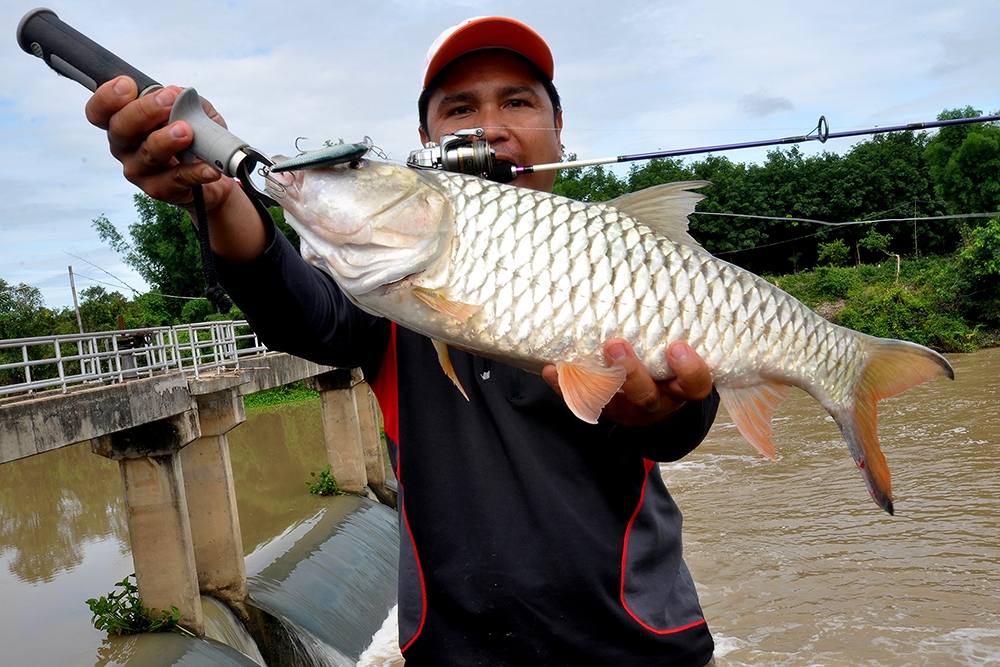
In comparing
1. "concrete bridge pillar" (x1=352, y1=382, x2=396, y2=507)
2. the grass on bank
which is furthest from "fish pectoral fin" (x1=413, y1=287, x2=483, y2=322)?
the grass on bank

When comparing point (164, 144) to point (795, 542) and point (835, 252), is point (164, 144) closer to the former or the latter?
point (795, 542)

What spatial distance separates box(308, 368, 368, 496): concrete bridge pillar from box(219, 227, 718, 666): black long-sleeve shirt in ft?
33.0

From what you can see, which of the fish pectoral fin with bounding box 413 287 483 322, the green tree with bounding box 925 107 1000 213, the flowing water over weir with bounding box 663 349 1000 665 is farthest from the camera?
the green tree with bounding box 925 107 1000 213

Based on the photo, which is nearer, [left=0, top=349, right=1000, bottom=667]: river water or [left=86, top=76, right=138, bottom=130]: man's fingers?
[left=86, top=76, right=138, bottom=130]: man's fingers

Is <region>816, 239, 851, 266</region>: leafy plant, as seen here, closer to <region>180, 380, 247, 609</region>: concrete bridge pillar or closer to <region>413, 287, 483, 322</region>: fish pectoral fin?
<region>180, 380, 247, 609</region>: concrete bridge pillar

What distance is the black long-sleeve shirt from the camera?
1.95 metres

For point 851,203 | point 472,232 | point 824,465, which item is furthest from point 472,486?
point 851,203

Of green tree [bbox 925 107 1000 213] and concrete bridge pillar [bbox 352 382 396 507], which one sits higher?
green tree [bbox 925 107 1000 213]

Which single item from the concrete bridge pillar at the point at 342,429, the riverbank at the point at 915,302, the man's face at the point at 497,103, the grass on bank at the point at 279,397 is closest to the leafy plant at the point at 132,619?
the concrete bridge pillar at the point at 342,429

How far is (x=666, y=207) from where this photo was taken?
2.04 meters

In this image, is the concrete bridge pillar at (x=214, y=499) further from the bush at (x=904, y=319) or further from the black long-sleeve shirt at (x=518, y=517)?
the bush at (x=904, y=319)

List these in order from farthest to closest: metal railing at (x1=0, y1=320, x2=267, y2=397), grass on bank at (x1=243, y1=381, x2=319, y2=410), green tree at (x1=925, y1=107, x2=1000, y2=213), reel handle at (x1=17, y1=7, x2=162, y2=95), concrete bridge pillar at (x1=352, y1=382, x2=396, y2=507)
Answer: green tree at (x1=925, y1=107, x2=1000, y2=213) → grass on bank at (x1=243, y1=381, x2=319, y2=410) → concrete bridge pillar at (x1=352, y1=382, x2=396, y2=507) → metal railing at (x1=0, y1=320, x2=267, y2=397) → reel handle at (x1=17, y1=7, x2=162, y2=95)

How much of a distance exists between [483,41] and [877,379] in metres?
1.55

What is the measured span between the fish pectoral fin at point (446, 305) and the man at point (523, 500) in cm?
25
